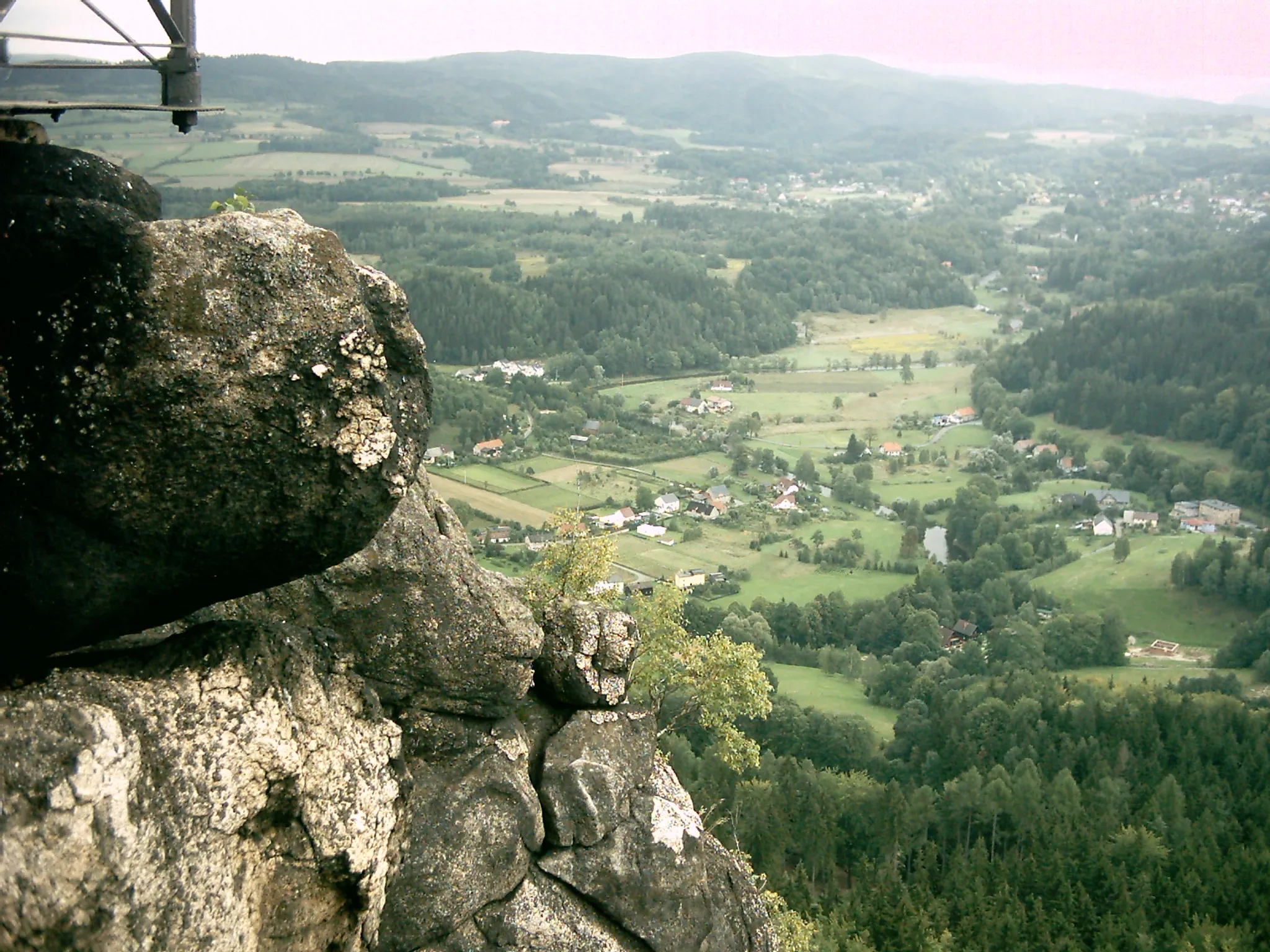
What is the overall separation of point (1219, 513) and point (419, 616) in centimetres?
12893

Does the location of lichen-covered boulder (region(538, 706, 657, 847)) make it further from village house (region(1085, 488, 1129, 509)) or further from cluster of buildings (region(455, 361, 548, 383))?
cluster of buildings (region(455, 361, 548, 383))

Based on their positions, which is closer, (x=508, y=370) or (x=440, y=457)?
(x=440, y=457)

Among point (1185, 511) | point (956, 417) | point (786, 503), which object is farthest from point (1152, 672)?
point (956, 417)

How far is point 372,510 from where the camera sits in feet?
42.9

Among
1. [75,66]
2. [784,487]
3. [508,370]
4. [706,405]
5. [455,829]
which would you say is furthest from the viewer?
[508,370]

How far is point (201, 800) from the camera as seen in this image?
12242 mm

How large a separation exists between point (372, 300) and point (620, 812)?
918 cm

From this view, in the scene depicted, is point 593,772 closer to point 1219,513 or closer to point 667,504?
point 667,504

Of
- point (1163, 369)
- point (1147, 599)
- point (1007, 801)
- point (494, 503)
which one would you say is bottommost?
Result: point (1147, 599)

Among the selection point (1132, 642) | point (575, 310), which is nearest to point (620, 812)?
point (1132, 642)

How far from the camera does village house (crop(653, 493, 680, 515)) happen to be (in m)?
116

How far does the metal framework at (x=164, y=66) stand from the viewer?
450 inches

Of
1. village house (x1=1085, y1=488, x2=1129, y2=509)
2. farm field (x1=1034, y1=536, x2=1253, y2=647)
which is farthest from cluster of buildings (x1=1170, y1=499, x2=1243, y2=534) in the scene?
farm field (x1=1034, y1=536, x2=1253, y2=647)

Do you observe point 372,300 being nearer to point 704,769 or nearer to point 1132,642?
point 704,769
